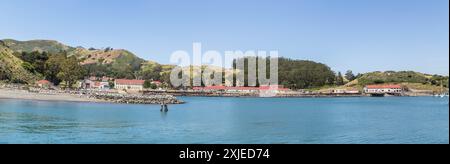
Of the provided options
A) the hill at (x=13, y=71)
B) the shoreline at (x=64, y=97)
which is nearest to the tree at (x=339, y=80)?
the hill at (x=13, y=71)

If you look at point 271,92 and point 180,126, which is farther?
point 271,92

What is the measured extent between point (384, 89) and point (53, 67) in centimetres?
9723

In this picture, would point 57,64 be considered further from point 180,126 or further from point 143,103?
point 180,126

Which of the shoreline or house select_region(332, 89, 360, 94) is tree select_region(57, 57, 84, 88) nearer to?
the shoreline

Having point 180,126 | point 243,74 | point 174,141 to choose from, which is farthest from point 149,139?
point 243,74

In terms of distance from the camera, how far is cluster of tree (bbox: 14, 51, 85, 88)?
86.2 m

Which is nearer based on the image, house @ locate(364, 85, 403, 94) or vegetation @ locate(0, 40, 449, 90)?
Result: vegetation @ locate(0, 40, 449, 90)

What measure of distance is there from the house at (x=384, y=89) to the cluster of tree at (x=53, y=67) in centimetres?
8834


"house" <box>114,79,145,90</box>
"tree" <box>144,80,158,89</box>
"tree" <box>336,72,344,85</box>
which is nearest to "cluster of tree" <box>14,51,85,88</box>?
"house" <box>114,79,145,90</box>

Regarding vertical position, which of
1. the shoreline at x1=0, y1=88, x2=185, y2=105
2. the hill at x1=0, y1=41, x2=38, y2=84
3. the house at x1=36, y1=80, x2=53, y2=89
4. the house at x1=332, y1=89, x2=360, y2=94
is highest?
the hill at x1=0, y1=41, x2=38, y2=84

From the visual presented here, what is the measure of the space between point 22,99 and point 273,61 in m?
125

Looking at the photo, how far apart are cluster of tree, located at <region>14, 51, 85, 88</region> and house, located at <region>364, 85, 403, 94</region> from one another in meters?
88.3

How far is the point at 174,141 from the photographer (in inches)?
891
